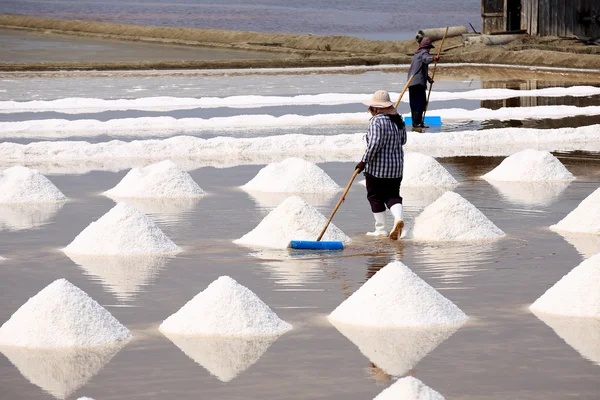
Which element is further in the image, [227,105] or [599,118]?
[227,105]

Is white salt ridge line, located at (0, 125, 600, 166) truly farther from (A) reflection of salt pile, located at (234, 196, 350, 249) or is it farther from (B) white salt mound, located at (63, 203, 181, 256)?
(B) white salt mound, located at (63, 203, 181, 256)

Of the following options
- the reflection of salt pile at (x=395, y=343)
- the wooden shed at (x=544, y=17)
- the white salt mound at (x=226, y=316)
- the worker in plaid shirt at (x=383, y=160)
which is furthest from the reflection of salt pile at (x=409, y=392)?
the wooden shed at (x=544, y=17)

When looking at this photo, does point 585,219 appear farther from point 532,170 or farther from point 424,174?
point 532,170

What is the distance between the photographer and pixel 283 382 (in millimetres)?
6328

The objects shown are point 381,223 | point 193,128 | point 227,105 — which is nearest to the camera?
point 381,223

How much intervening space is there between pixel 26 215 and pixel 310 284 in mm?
3871

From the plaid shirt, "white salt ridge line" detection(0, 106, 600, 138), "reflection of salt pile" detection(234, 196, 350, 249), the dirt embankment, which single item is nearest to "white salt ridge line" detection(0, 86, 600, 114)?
"white salt ridge line" detection(0, 106, 600, 138)

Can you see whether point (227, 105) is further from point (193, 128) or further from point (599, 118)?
point (599, 118)

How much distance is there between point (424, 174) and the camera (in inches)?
503

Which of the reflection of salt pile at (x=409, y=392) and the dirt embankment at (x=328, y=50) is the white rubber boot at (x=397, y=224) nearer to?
the reflection of salt pile at (x=409, y=392)

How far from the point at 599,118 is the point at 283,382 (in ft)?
45.0

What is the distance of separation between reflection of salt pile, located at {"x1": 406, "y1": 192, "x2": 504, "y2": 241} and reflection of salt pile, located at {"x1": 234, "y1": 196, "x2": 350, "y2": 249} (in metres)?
0.60


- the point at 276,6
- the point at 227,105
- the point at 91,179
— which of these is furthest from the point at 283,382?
the point at 276,6

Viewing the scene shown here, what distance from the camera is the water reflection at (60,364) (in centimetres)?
637
